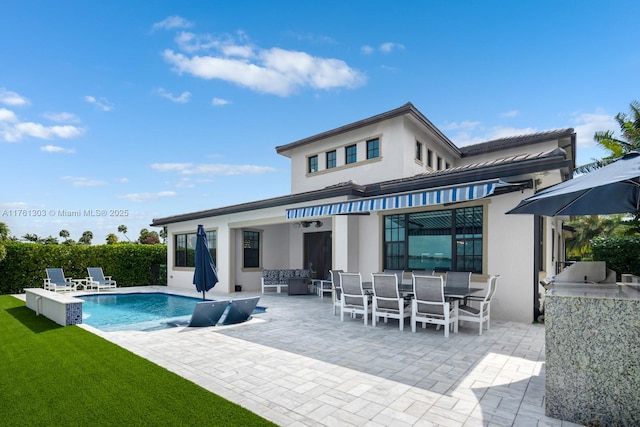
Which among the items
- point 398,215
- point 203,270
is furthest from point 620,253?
point 203,270

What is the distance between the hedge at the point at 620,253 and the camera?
1688cm

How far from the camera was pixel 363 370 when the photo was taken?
22.6 feet

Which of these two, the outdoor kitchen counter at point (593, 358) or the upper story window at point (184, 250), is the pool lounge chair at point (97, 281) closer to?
the upper story window at point (184, 250)

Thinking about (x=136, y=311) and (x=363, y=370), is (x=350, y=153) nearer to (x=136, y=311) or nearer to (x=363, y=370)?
(x=136, y=311)

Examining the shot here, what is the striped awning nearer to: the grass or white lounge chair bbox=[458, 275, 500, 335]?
white lounge chair bbox=[458, 275, 500, 335]

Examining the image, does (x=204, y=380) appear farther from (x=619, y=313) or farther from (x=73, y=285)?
(x=73, y=285)

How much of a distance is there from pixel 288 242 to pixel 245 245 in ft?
9.47

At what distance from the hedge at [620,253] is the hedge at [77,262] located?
28.1m

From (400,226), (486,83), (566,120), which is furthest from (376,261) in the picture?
(566,120)

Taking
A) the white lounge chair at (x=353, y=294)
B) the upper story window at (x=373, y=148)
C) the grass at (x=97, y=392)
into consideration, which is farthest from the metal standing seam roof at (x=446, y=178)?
the grass at (x=97, y=392)

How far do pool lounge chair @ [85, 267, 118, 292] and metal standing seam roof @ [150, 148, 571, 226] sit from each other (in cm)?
1113

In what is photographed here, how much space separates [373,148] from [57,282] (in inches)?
830

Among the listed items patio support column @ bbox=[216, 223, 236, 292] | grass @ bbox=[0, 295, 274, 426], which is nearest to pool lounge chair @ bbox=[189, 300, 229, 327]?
grass @ bbox=[0, 295, 274, 426]

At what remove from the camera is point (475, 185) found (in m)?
10.5
